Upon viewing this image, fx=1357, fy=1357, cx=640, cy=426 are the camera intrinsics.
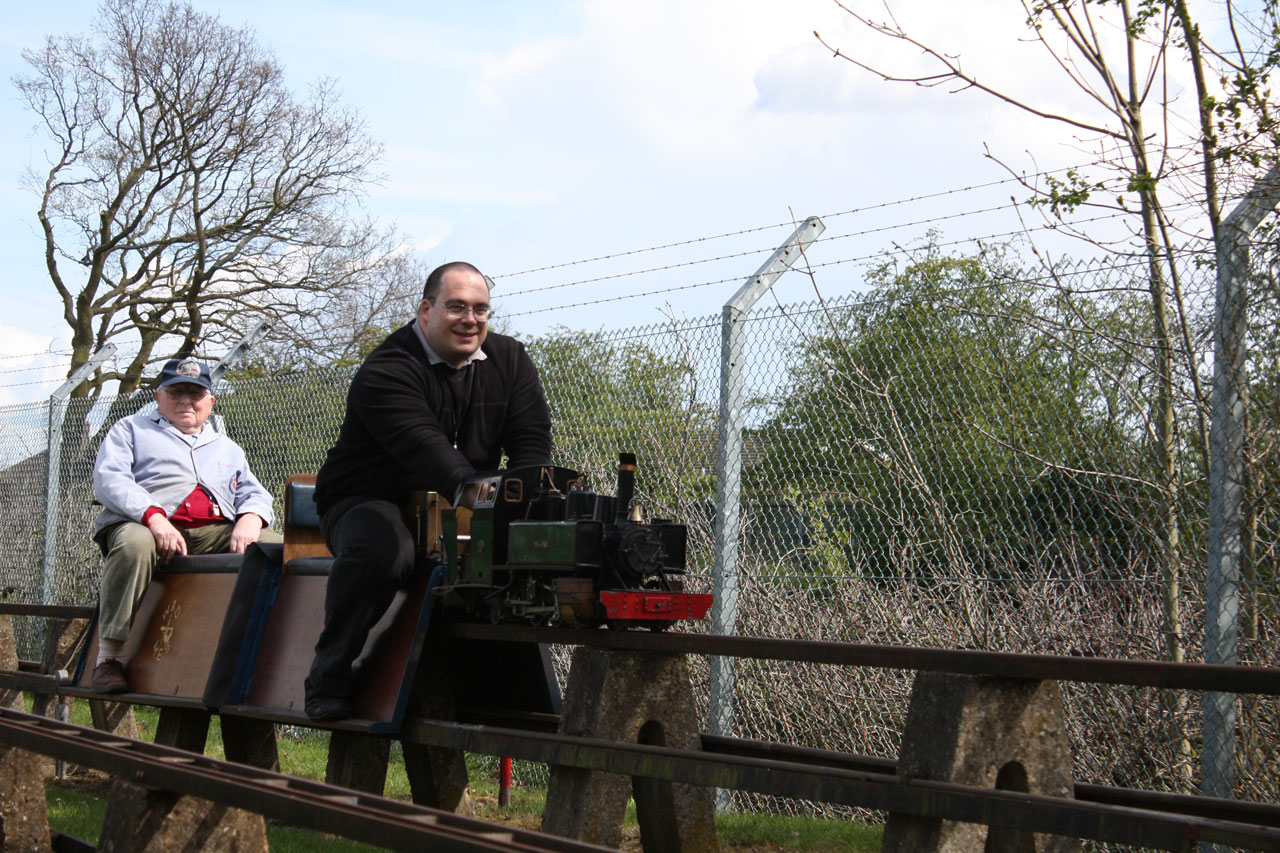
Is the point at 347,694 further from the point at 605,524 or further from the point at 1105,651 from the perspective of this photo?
the point at 1105,651

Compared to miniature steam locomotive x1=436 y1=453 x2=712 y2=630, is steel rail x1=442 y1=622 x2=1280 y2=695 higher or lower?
lower

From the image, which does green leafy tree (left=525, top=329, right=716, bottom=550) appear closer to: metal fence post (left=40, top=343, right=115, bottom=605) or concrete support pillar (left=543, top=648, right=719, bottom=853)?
concrete support pillar (left=543, top=648, right=719, bottom=853)

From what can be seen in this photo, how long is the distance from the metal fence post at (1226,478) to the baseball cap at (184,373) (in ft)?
14.6

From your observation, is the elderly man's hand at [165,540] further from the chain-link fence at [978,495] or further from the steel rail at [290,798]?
the chain-link fence at [978,495]

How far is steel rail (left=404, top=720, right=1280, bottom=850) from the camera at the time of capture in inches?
107

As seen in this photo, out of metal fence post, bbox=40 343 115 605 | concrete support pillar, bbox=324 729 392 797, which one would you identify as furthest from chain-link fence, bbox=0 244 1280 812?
metal fence post, bbox=40 343 115 605

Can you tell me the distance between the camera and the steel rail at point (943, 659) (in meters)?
3.40

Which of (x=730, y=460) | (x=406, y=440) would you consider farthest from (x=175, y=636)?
(x=730, y=460)

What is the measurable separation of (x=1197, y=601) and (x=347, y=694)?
122 inches

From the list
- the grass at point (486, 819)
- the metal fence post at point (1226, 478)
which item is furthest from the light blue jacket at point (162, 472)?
the metal fence post at point (1226, 478)

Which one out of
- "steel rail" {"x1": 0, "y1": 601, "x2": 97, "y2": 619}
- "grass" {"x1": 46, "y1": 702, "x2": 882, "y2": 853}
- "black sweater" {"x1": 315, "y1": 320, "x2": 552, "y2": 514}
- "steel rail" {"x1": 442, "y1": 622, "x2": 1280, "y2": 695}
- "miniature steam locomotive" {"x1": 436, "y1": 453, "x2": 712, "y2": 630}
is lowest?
"grass" {"x1": 46, "y1": 702, "x2": 882, "y2": 853}

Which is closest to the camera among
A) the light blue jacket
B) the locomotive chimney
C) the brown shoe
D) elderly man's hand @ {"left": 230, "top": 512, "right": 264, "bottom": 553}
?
the locomotive chimney

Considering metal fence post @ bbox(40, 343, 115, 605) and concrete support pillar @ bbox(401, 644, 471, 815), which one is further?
metal fence post @ bbox(40, 343, 115, 605)

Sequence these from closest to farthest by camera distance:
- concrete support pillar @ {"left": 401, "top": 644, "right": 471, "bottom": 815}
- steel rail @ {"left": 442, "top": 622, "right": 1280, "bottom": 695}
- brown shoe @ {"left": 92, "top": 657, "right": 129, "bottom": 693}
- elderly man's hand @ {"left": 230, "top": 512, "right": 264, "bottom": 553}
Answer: steel rail @ {"left": 442, "top": 622, "right": 1280, "bottom": 695}
concrete support pillar @ {"left": 401, "top": 644, "right": 471, "bottom": 815}
brown shoe @ {"left": 92, "top": 657, "right": 129, "bottom": 693}
elderly man's hand @ {"left": 230, "top": 512, "right": 264, "bottom": 553}
